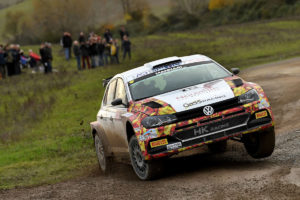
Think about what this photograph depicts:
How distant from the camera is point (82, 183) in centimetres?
1090

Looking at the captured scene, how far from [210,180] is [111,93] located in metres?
3.26

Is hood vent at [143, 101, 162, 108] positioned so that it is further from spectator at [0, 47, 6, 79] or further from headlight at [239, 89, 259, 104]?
spectator at [0, 47, 6, 79]

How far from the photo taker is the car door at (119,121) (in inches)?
404

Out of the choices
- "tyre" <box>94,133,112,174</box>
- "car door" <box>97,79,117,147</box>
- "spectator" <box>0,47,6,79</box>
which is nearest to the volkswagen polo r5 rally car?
"car door" <box>97,79,117,147</box>

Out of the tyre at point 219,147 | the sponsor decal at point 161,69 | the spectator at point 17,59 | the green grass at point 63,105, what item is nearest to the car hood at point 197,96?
the sponsor decal at point 161,69

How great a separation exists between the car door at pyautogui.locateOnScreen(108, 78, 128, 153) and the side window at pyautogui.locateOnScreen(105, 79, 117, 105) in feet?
0.57

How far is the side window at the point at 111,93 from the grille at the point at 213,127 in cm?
240

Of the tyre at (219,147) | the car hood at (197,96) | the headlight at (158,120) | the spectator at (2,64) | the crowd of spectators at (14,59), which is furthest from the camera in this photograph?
the crowd of spectators at (14,59)

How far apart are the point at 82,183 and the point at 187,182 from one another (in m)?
2.43

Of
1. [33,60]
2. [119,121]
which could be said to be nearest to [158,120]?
[119,121]

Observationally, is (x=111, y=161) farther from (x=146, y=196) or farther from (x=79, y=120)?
(x=79, y=120)

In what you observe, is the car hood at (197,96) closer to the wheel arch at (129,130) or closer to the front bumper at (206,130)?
the front bumper at (206,130)

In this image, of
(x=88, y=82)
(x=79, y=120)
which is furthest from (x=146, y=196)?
(x=88, y=82)

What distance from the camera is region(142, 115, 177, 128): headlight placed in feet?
30.3
